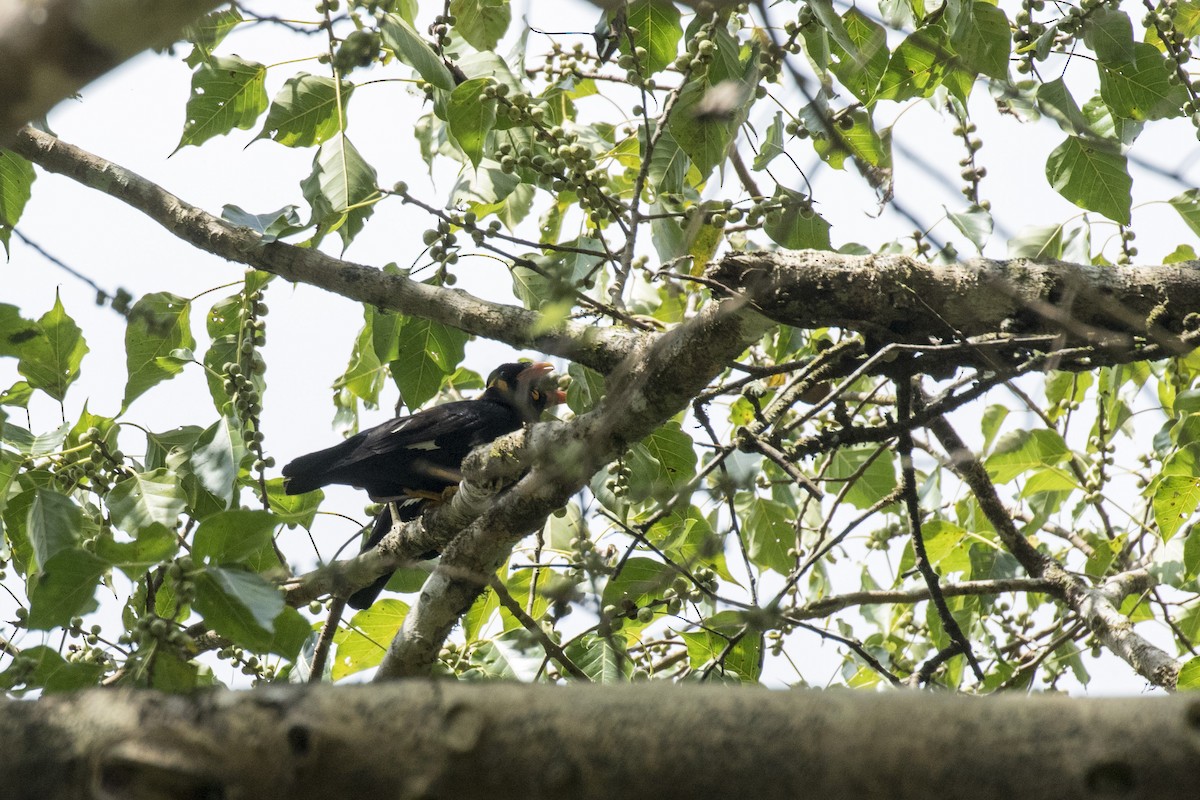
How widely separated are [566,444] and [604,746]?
1875mm

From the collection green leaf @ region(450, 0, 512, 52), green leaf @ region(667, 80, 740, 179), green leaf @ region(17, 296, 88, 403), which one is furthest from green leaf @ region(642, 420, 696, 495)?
green leaf @ region(17, 296, 88, 403)

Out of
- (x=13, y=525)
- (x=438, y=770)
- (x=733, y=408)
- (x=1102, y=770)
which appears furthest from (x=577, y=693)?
(x=733, y=408)

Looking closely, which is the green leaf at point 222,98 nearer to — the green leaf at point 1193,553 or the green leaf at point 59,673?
the green leaf at point 59,673

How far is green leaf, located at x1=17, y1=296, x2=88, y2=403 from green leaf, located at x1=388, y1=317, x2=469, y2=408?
1134mm

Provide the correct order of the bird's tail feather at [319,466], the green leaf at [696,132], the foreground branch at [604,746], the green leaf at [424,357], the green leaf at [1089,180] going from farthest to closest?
the bird's tail feather at [319,466] < the green leaf at [424,357] < the green leaf at [1089,180] < the green leaf at [696,132] < the foreground branch at [604,746]

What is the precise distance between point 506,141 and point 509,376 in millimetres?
2926

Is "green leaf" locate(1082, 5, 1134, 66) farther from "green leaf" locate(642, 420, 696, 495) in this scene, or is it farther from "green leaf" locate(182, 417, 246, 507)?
"green leaf" locate(182, 417, 246, 507)

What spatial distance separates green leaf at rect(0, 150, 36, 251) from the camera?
163 inches

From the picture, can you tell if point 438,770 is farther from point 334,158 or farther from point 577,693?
point 334,158

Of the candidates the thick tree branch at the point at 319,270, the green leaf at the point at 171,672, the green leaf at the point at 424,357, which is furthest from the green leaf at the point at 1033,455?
the green leaf at the point at 171,672

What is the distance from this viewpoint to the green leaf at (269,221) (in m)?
3.72

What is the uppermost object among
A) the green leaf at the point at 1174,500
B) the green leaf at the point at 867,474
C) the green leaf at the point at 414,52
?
the green leaf at the point at 414,52

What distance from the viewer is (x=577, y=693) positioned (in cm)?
138

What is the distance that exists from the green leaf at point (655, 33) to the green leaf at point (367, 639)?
7.43 feet
